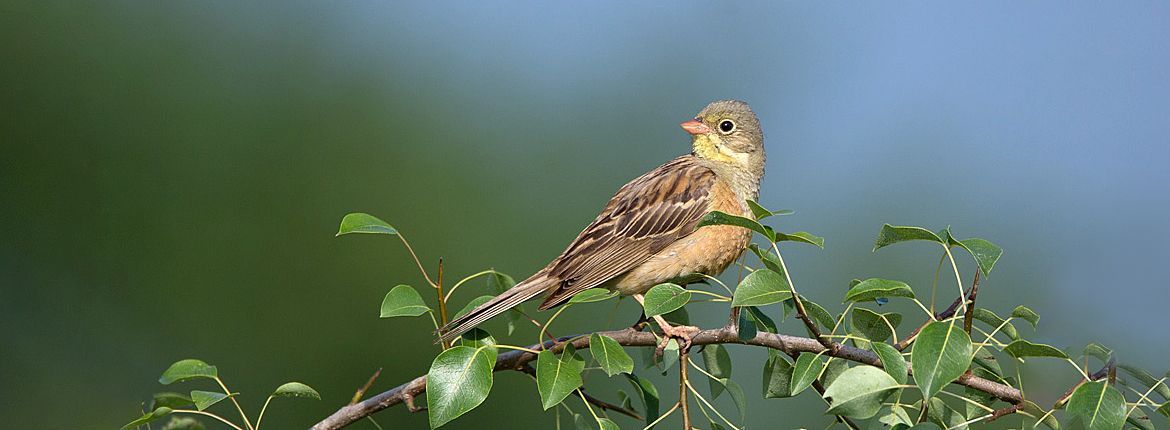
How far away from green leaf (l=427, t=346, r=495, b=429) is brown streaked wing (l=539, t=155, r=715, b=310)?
1.59 meters

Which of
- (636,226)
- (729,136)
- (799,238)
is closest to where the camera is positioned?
(799,238)

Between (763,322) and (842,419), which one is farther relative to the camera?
(763,322)

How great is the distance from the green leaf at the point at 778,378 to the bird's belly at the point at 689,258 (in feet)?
4.95

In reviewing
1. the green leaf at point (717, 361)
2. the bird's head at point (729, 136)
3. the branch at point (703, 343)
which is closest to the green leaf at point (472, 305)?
the branch at point (703, 343)

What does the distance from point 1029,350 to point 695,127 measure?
3.07m

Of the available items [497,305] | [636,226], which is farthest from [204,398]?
[636,226]

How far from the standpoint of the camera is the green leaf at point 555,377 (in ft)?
8.22

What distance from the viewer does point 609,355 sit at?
2.62 m

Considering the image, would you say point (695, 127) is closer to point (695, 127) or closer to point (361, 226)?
point (695, 127)

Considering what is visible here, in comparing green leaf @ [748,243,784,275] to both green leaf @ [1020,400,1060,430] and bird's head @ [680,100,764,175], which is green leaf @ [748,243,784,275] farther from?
bird's head @ [680,100,764,175]

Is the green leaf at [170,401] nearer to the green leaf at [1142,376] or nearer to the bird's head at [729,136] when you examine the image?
the green leaf at [1142,376]

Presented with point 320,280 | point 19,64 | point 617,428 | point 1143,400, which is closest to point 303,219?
point 320,280

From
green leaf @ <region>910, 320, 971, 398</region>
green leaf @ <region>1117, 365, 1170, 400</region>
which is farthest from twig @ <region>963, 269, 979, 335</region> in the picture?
green leaf @ <region>1117, 365, 1170, 400</region>

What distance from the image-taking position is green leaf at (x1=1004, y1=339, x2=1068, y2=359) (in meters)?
2.34
